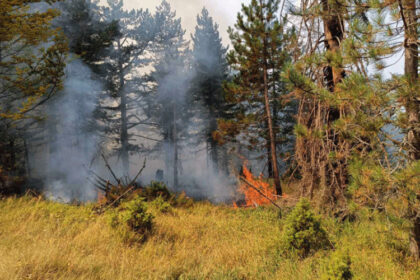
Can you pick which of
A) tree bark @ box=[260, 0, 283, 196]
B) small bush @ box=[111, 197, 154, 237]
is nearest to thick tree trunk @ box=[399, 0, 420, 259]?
small bush @ box=[111, 197, 154, 237]

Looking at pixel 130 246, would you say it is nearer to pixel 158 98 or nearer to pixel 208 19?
pixel 158 98

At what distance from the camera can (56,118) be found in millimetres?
17078

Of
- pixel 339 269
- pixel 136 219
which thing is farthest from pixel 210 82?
pixel 339 269

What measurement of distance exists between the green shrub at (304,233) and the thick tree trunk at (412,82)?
3.86 ft

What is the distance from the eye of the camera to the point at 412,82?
9.55 ft

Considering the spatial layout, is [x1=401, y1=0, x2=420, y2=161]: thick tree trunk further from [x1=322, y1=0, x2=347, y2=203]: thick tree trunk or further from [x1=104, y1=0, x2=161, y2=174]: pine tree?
[x1=104, y1=0, x2=161, y2=174]: pine tree

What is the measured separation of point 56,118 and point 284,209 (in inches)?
616

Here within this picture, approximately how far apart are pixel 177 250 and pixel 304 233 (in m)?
2.17

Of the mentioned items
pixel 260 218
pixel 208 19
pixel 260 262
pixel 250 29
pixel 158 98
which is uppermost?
pixel 208 19

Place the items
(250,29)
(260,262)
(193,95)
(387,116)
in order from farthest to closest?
(193,95) → (250,29) → (260,262) → (387,116)

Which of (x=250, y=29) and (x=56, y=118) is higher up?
(x=250, y=29)

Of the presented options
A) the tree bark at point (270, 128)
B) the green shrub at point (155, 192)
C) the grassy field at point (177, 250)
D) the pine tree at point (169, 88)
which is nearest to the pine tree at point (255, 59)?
the tree bark at point (270, 128)

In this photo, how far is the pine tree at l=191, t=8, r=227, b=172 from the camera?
75.5 ft

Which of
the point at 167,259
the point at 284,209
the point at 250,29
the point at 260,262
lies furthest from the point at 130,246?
the point at 250,29
